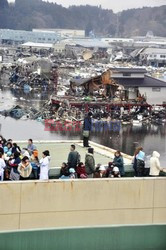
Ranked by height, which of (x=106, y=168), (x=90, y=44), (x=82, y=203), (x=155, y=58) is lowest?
(x=155, y=58)

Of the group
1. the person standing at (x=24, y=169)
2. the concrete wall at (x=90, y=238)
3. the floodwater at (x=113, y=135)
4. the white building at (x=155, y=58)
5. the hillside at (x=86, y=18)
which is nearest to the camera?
the concrete wall at (x=90, y=238)

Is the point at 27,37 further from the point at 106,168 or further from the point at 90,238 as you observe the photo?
the point at 90,238

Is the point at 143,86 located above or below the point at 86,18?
below

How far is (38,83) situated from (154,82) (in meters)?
14.0

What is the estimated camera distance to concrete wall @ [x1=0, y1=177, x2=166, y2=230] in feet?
19.6

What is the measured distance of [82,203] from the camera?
20.1 feet

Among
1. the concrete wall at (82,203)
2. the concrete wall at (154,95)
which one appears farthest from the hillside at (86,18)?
the concrete wall at (82,203)

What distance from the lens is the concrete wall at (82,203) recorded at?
5965 millimetres

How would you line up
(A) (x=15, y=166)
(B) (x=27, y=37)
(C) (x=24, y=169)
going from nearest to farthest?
(C) (x=24, y=169) < (A) (x=15, y=166) < (B) (x=27, y=37)

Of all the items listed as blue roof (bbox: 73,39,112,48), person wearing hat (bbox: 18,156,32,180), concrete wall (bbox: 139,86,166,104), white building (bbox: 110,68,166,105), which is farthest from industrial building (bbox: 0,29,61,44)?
person wearing hat (bbox: 18,156,32,180)

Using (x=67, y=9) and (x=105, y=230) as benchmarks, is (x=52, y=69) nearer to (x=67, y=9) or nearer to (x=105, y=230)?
(x=105, y=230)

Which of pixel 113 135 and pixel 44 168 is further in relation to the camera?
pixel 113 135

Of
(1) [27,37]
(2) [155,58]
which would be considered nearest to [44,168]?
(2) [155,58]

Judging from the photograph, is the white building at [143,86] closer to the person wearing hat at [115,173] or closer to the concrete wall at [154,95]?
the concrete wall at [154,95]
